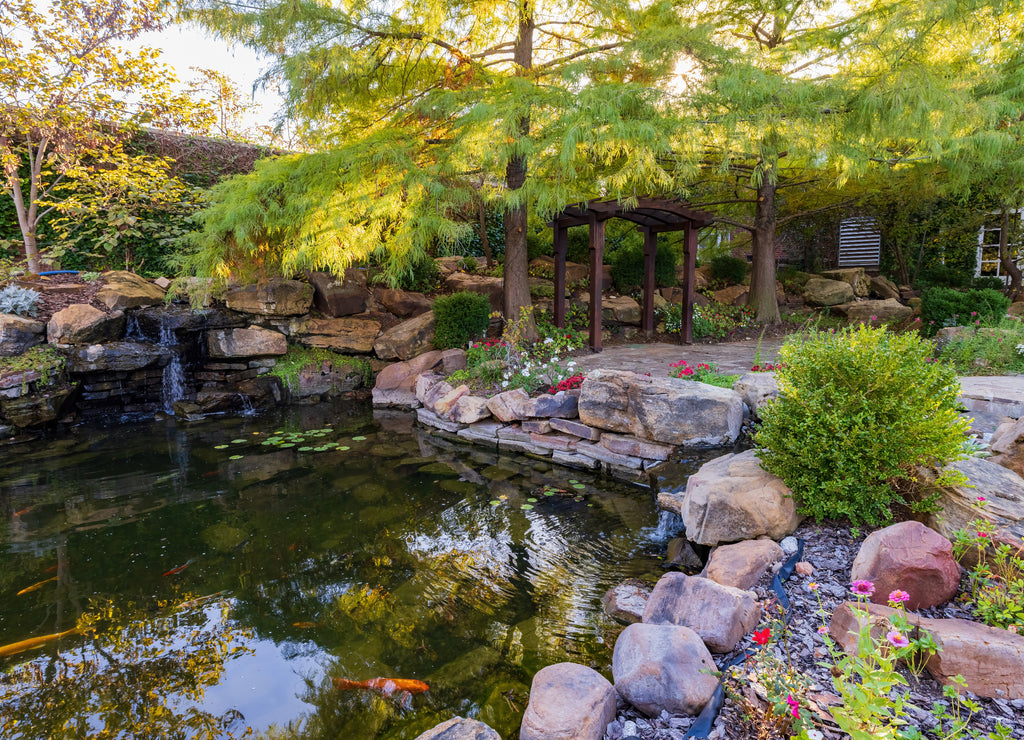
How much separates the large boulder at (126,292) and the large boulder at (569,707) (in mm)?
8619

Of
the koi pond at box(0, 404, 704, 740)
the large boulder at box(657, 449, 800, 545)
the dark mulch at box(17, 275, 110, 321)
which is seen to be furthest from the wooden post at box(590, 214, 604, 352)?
the dark mulch at box(17, 275, 110, 321)

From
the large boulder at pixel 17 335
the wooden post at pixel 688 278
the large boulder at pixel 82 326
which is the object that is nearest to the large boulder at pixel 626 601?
the wooden post at pixel 688 278

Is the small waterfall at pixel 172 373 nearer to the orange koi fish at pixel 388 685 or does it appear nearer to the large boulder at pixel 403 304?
the large boulder at pixel 403 304

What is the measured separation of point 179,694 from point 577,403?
4157 millimetres

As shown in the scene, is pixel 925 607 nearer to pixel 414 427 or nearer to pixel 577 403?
pixel 577 403

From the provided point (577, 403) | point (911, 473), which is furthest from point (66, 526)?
point (911, 473)

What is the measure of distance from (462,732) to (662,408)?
3.61 metres

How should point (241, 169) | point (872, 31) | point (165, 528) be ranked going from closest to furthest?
point (165, 528), point (872, 31), point (241, 169)

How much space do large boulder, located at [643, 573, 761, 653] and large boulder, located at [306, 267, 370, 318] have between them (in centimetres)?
776

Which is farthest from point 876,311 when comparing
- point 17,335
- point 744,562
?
point 17,335

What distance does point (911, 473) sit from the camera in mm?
2928

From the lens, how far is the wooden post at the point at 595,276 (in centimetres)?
816

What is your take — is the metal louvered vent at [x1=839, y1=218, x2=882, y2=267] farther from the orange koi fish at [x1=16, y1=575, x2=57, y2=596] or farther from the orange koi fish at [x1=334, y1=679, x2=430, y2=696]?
the orange koi fish at [x1=16, y1=575, x2=57, y2=596]

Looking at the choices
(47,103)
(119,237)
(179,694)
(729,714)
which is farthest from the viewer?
(119,237)
